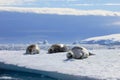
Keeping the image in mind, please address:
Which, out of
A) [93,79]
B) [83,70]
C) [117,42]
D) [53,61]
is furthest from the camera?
[117,42]

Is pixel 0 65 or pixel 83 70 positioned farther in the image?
pixel 0 65

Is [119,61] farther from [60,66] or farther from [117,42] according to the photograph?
[117,42]

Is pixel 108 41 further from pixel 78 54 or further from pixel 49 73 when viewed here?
pixel 49 73

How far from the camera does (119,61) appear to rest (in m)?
30.5

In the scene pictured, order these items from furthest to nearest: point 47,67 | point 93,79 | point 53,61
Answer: point 53,61
point 47,67
point 93,79

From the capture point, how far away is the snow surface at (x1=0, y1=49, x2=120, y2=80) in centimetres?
2693

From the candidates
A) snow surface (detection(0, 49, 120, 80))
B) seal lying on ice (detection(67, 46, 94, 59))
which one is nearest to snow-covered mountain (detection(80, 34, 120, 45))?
snow surface (detection(0, 49, 120, 80))

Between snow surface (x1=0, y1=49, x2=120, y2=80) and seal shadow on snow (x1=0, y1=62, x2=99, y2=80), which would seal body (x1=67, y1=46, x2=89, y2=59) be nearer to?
snow surface (x1=0, y1=49, x2=120, y2=80)

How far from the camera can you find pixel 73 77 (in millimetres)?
26781

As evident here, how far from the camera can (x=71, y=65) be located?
99.7ft

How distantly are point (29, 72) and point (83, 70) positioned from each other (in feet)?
12.1

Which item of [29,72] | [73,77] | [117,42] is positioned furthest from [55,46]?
[117,42]

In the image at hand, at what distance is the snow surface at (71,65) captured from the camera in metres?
26.9

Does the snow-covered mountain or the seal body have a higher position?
the snow-covered mountain
